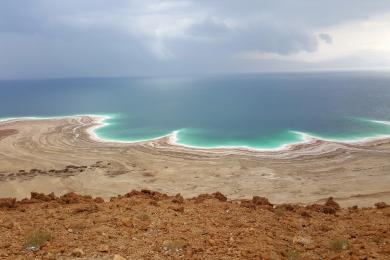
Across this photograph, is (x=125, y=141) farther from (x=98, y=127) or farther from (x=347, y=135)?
(x=347, y=135)

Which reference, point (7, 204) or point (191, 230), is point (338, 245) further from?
point (7, 204)

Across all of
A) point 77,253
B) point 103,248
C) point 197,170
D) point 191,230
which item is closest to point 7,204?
point 77,253

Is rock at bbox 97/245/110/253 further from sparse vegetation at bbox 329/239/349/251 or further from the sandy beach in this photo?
the sandy beach

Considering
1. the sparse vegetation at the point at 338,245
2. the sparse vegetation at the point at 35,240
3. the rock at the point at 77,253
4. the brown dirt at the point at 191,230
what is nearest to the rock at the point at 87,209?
the brown dirt at the point at 191,230

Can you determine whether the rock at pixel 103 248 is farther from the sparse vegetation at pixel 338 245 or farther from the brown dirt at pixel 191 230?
the sparse vegetation at pixel 338 245

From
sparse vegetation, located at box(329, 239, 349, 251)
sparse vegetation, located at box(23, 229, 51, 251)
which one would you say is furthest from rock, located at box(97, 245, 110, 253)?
sparse vegetation, located at box(329, 239, 349, 251)

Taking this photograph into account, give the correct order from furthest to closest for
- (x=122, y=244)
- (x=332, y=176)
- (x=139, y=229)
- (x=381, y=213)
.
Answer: (x=332, y=176) → (x=381, y=213) → (x=139, y=229) → (x=122, y=244)

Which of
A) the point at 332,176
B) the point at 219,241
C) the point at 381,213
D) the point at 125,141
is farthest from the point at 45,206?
the point at 125,141
